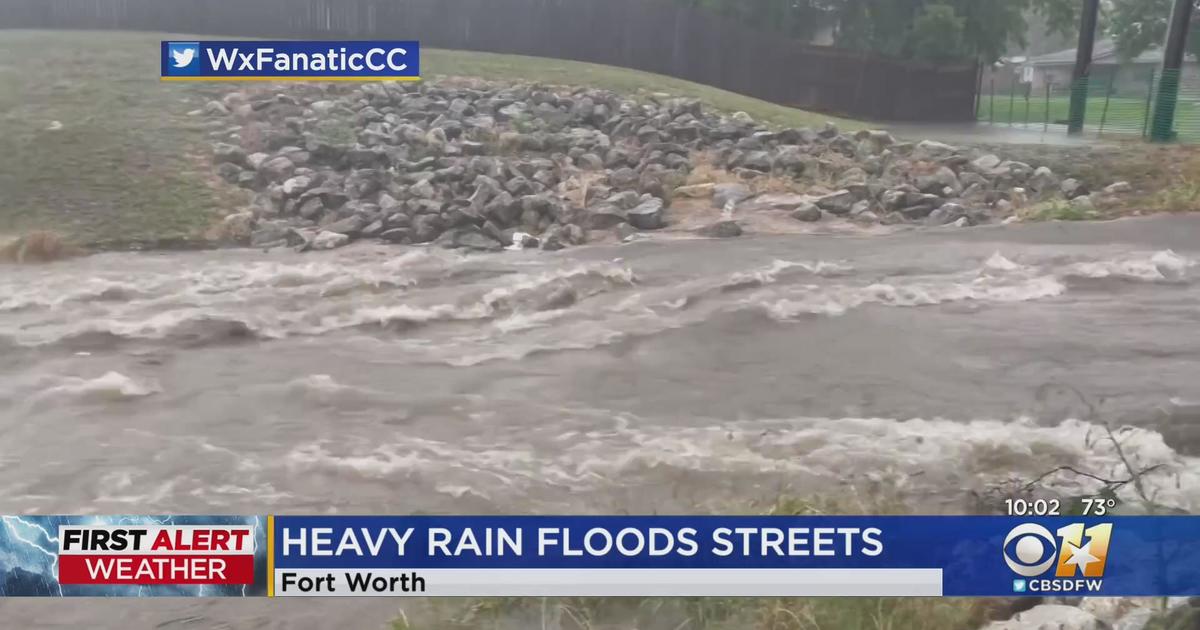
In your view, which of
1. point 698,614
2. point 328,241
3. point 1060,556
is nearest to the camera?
point 698,614

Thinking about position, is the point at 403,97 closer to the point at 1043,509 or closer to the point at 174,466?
the point at 174,466

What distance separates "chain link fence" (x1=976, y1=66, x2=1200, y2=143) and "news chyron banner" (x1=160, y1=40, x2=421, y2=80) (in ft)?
7.11

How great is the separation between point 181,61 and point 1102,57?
339 centimetres

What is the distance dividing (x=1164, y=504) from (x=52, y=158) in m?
4.08

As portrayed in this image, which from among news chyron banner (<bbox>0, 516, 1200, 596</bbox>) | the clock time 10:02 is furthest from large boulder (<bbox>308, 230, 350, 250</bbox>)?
the clock time 10:02

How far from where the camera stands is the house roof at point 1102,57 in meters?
3.50

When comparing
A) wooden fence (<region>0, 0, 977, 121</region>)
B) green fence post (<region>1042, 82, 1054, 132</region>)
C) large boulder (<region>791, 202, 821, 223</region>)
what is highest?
wooden fence (<region>0, 0, 977, 121</region>)

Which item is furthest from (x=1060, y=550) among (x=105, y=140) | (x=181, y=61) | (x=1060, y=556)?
(x=105, y=140)

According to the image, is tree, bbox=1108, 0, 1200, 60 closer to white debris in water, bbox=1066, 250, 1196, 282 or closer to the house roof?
the house roof

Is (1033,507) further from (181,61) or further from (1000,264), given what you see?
(181,61)

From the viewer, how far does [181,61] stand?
3.47m

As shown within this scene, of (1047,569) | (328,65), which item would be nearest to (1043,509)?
(1047,569)

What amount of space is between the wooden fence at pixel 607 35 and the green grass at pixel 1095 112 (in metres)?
0.11

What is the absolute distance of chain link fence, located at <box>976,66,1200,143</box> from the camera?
3490 mm
